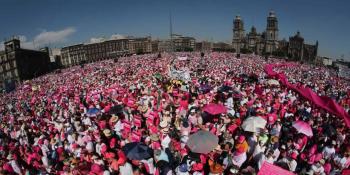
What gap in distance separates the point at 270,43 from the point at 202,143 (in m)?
137

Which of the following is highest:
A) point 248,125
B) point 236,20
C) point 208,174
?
point 236,20

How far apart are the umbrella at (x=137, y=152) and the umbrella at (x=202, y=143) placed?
3.29ft

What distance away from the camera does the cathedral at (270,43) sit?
12400cm

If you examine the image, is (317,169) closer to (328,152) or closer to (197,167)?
(328,152)

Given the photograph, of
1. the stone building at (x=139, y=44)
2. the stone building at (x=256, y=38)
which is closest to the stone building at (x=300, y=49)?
the stone building at (x=256, y=38)

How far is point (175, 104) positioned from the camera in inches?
441

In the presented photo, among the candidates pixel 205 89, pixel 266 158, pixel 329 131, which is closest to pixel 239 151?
pixel 266 158

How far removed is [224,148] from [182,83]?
9.51 meters

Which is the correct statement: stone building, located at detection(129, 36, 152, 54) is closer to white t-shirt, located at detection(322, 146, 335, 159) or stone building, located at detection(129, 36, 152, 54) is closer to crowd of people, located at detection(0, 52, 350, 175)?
crowd of people, located at detection(0, 52, 350, 175)

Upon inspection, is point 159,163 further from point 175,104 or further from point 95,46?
point 95,46

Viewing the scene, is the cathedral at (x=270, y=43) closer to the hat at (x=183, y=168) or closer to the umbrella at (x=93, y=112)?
the umbrella at (x=93, y=112)

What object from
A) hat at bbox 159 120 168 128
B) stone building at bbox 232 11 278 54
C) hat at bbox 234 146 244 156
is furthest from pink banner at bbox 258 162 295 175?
stone building at bbox 232 11 278 54

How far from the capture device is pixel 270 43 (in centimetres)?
13212

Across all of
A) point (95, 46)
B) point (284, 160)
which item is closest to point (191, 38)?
point (95, 46)
